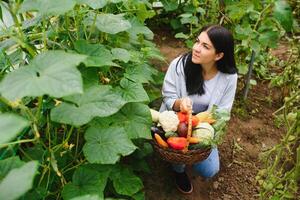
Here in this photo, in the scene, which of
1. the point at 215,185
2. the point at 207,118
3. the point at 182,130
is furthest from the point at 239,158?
the point at 182,130

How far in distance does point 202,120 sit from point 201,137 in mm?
123

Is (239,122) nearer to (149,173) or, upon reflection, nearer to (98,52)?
(149,173)

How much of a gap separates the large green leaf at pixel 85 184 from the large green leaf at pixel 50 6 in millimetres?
606

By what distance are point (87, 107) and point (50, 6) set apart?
32cm

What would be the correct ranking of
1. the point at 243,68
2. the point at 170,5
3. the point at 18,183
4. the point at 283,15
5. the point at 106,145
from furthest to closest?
1. the point at 170,5
2. the point at 243,68
3. the point at 106,145
4. the point at 283,15
5. the point at 18,183

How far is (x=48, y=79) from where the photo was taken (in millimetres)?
891

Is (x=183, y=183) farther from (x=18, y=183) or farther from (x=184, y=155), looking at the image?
(x=18, y=183)

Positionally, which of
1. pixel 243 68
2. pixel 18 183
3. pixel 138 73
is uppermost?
pixel 18 183

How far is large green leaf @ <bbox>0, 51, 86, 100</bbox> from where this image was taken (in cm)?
86

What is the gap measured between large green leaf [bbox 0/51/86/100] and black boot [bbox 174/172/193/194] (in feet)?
4.53

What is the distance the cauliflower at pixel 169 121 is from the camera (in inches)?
68.6

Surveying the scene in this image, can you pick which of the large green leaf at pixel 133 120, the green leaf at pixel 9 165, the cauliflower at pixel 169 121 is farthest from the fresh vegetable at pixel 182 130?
the green leaf at pixel 9 165

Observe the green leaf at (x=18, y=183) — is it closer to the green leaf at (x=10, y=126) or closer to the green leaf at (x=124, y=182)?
the green leaf at (x=10, y=126)

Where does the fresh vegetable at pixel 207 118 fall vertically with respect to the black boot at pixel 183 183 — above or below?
above
